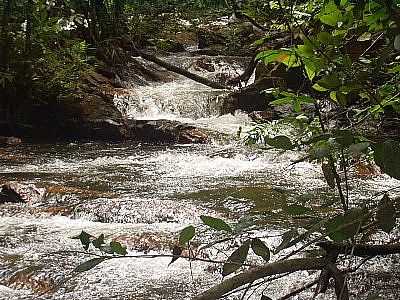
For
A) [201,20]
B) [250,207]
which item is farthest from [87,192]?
[201,20]

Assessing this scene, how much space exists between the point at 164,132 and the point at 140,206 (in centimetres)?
454

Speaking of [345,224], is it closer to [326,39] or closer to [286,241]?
[286,241]

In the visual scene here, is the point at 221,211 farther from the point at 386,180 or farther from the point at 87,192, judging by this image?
the point at 386,180

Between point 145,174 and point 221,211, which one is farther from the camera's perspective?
point 145,174

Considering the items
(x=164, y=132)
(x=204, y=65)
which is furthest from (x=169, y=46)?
(x=164, y=132)

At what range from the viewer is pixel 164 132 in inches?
386

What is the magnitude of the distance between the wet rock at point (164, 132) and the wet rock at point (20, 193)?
372 centimetres

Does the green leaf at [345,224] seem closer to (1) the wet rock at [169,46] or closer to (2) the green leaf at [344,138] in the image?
(2) the green leaf at [344,138]

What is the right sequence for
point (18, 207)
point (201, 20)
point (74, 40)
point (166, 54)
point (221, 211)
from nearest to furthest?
point (221, 211), point (18, 207), point (74, 40), point (166, 54), point (201, 20)

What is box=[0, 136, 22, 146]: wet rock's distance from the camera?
967cm

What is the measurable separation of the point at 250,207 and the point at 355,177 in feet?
5.21

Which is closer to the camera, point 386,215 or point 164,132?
point 386,215

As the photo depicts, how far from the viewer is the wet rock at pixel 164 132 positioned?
9477 mm

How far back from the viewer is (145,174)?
711 cm
